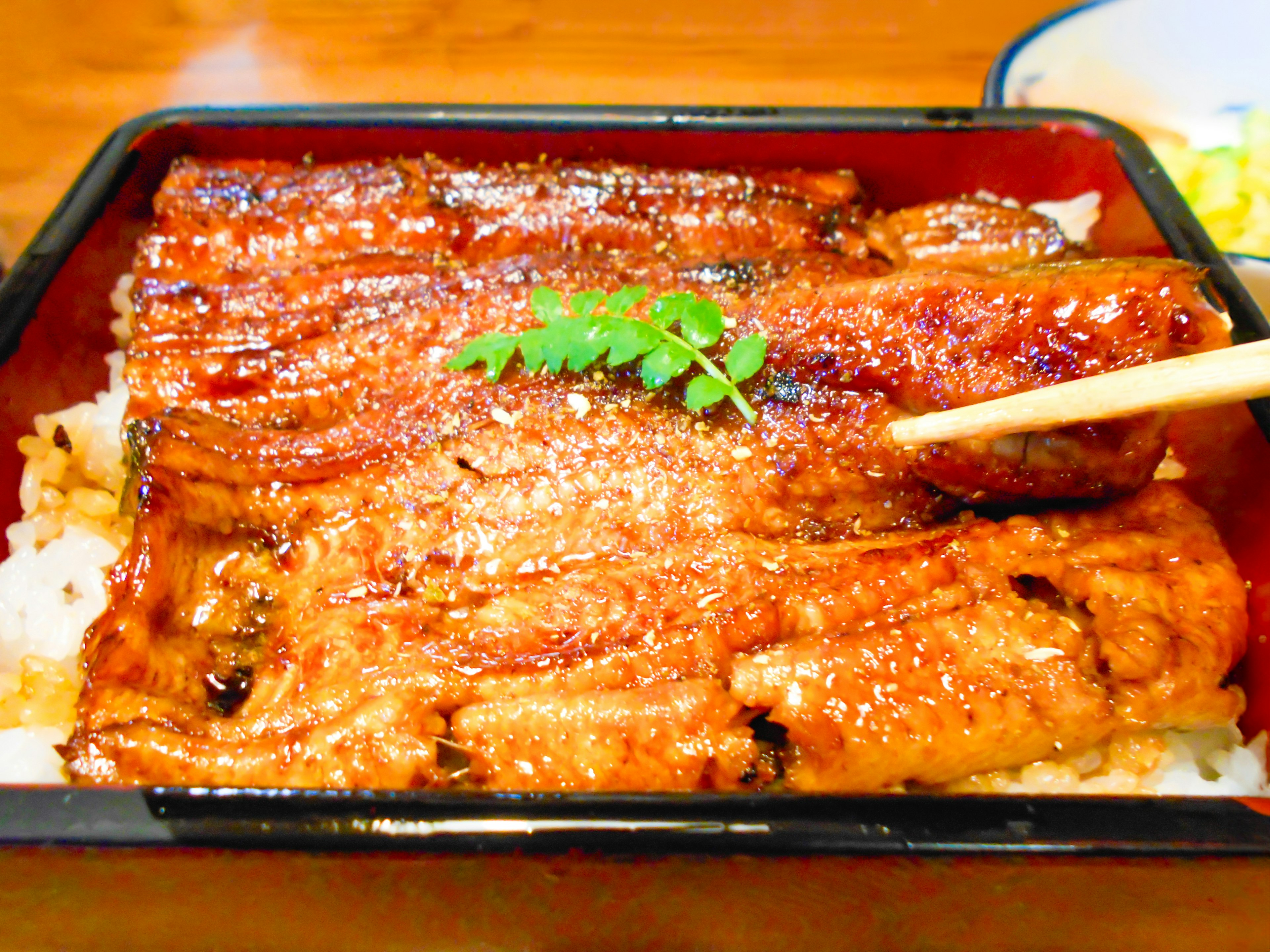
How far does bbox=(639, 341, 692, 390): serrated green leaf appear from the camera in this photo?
1.77 meters

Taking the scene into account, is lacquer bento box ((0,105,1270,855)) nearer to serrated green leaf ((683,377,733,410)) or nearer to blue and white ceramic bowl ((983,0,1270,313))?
blue and white ceramic bowl ((983,0,1270,313))

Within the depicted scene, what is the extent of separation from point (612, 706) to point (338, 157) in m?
2.12

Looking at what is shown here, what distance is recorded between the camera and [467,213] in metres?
2.41

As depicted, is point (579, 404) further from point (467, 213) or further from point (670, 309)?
point (467, 213)

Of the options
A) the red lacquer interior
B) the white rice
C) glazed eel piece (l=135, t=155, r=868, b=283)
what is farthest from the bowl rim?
the white rice

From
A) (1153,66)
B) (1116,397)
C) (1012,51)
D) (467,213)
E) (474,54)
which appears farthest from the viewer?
(474,54)

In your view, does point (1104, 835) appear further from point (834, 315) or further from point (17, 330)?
point (17, 330)

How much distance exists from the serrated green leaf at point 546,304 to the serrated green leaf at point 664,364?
0.28m

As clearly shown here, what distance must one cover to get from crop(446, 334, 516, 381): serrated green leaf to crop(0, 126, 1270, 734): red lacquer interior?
997 mm

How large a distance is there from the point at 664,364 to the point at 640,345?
7 centimetres

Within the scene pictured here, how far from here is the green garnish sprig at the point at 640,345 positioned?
178cm

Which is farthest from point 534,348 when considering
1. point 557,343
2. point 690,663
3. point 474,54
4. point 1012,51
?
point 474,54

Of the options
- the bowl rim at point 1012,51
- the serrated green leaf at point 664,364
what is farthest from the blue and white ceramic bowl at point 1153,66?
the serrated green leaf at point 664,364

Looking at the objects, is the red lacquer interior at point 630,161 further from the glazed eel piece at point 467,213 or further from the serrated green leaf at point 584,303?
the serrated green leaf at point 584,303
